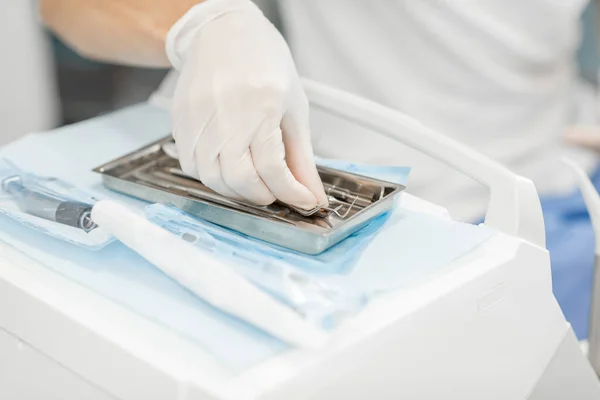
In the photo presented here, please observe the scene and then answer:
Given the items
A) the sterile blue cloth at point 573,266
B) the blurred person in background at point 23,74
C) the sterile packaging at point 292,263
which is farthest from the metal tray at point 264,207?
the blurred person in background at point 23,74

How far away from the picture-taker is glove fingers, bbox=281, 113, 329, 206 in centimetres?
63

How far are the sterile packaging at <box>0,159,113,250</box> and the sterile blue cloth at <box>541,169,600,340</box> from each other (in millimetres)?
577

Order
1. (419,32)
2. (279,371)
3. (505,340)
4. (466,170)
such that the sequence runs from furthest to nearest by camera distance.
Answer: (419,32), (466,170), (505,340), (279,371)

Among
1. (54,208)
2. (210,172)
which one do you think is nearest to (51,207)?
(54,208)

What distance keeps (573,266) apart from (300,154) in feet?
1.49

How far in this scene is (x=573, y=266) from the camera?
910 mm

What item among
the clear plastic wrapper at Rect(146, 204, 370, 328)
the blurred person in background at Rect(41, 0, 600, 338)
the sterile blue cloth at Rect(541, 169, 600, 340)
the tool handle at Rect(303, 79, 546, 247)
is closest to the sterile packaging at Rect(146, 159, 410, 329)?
the clear plastic wrapper at Rect(146, 204, 370, 328)

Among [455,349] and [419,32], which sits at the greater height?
[419,32]

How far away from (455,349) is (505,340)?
62 millimetres

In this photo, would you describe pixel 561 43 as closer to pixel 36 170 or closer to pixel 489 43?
pixel 489 43

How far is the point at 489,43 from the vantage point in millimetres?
991

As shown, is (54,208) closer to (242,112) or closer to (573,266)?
(242,112)

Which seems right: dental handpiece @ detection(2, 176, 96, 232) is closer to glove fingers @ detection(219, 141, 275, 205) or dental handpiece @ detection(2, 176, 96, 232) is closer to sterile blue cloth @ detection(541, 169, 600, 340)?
glove fingers @ detection(219, 141, 275, 205)

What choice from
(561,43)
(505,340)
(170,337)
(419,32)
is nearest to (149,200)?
(170,337)
